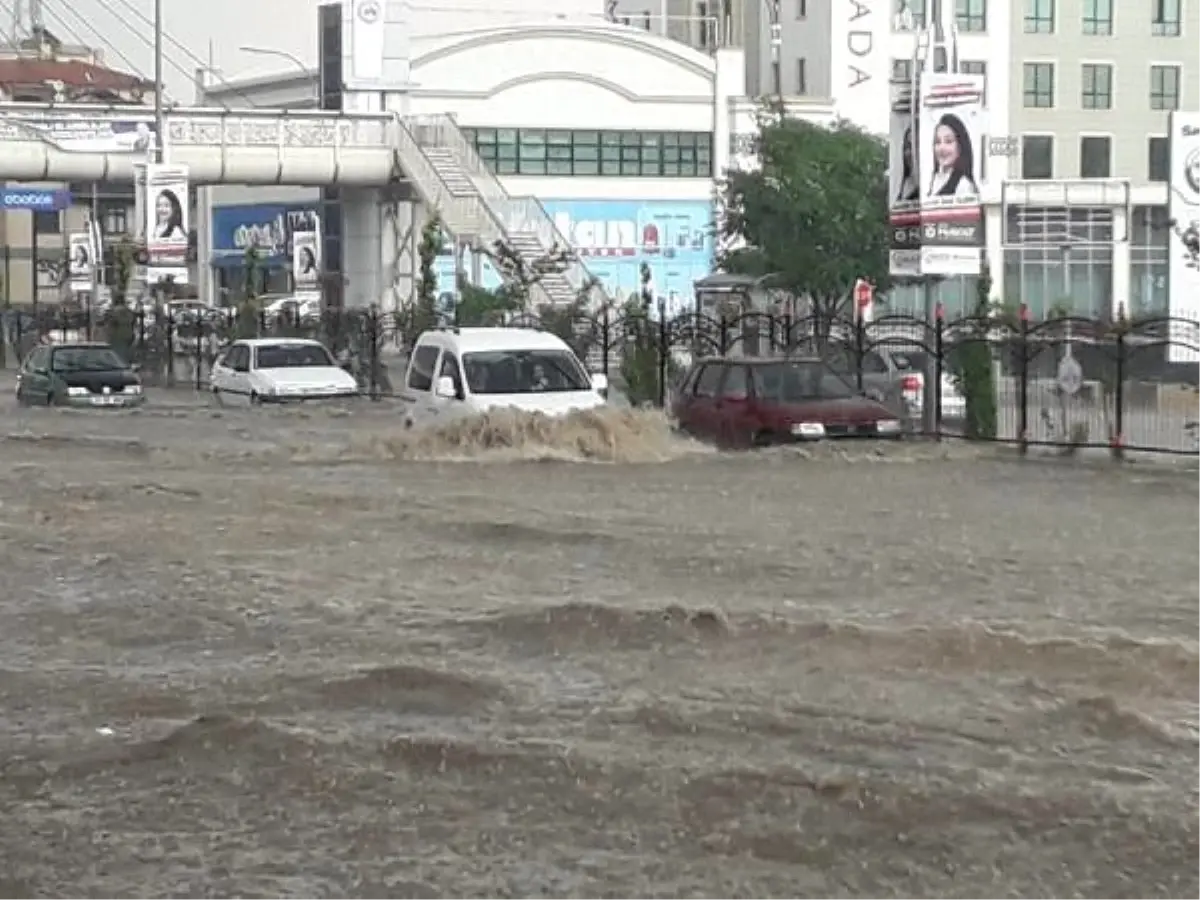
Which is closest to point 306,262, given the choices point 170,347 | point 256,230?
point 170,347

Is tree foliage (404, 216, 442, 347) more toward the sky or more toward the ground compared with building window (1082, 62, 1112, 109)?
more toward the ground

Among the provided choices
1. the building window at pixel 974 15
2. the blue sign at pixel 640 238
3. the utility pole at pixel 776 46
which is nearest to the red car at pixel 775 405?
the blue sign at pixel 640 238

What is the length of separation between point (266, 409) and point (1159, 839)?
32842mm

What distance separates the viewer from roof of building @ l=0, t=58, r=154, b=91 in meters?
132

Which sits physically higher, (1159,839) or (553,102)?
(553,102)

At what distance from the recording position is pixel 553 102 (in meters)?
82.6

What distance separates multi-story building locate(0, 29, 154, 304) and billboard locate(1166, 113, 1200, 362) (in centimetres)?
5739

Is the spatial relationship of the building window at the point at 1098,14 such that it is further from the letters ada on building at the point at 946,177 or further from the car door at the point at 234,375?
the letters ada on building at the point at 946,177

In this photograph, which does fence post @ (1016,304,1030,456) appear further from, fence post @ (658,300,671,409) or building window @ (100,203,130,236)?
Answer: building window @ (100,203,130,236)

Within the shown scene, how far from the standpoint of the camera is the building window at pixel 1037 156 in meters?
88.2

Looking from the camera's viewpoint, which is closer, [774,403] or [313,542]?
[313,542]

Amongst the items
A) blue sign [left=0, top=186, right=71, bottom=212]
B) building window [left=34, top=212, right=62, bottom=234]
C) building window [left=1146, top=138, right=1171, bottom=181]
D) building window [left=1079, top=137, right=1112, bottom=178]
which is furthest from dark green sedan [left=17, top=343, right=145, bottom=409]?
building window [left=34, top=212, right=62, bottom=234]

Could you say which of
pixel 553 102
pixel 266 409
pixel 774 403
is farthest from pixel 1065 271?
pixel 774 403

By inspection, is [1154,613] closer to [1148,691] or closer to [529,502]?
[1148,691]
